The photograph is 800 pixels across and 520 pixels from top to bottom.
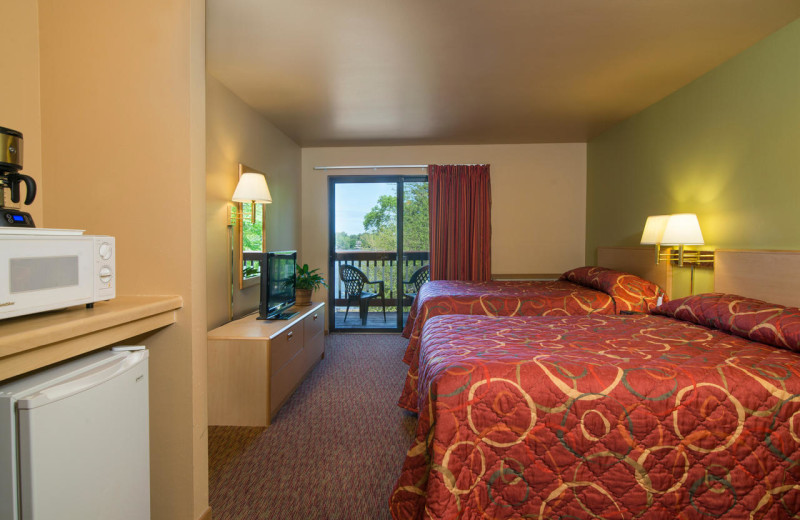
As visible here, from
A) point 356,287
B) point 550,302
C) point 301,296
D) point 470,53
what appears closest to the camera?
point 470,53

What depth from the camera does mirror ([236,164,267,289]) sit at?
3404 mm

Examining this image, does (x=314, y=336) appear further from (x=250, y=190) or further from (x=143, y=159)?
(x=143, y=159)

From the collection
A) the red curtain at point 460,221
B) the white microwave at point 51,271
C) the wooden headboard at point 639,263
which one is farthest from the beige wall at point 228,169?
the wooden headboard at point 639,263

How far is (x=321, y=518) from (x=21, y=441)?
1.23 meters

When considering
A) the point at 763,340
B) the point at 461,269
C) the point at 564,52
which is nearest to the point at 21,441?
the point at 763,340

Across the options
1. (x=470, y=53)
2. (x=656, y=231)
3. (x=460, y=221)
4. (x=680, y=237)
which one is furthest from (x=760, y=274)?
(x=460, y=221)

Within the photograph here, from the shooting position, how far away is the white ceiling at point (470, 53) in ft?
7.02

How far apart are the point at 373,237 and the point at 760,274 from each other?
3.91 metres

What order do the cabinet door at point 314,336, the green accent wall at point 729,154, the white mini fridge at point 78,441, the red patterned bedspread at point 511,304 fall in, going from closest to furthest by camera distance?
the white mini fridge at point 78,441
the green accent wall at point 729,154
the red patterned bedspread at point 511,304
the cabinet door at point 314,336

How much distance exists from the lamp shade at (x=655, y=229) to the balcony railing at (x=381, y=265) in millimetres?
2741

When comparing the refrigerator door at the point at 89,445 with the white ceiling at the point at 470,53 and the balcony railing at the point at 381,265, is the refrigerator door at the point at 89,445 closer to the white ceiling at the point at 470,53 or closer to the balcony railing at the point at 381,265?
the white ceiling at the point at 470,53

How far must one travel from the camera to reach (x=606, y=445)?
1.38 metres

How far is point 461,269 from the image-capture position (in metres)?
5.14

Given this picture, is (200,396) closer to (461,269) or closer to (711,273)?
(711,273)
